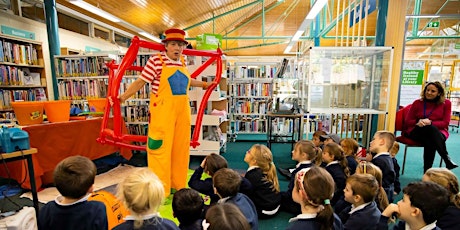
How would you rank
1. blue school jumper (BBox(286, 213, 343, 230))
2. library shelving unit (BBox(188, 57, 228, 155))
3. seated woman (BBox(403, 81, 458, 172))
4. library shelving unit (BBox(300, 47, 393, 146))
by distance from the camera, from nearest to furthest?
blue school jumper (BBox(286, 213, 343, 230)) < seated woman (BBox(403, 81, 458, 172)) < library shelving unit (BBox(300, 47, 393, 146)) < library shelving unit (BBox(188, 57, 228, 155))

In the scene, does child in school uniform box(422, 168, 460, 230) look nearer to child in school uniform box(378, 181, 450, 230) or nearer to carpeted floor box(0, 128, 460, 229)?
child in school uniform box(378, 181, 450, 230)

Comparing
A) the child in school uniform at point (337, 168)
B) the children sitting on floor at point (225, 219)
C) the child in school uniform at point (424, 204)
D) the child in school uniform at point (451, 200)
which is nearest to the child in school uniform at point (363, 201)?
the child in school uniform at point (424, 204)

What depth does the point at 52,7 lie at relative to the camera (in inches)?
175

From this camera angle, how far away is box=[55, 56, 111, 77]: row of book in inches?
156

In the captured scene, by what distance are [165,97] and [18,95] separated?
361cm

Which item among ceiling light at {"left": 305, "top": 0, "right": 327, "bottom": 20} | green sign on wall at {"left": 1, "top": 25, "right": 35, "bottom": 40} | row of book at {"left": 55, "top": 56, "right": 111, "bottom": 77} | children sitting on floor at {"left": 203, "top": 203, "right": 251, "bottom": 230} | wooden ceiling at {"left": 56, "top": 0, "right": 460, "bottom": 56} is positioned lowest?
children sitting on floor at {"left": 203, "top": 203, "right": 251, "bottom": 230}

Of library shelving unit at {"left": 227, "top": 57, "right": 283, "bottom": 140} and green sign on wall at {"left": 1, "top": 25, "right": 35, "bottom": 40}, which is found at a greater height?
green sign on wall at {"left": 1, "top": 25, "right": 35, "bottom": 40}

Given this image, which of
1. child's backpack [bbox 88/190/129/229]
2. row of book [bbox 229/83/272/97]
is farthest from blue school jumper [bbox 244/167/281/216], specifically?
row of book [bbox 229/83/272/97]

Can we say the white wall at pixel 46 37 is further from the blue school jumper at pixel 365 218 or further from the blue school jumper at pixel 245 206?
the blue school jumper at pixel 365 218

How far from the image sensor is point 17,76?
412cm

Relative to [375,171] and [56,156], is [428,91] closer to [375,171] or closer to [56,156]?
[375,171]

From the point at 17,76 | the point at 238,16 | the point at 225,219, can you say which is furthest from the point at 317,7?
the point at 238,16

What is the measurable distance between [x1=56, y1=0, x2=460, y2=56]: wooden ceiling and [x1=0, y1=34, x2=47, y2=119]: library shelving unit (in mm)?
1382

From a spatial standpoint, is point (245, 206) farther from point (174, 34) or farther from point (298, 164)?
point (174, 34)
